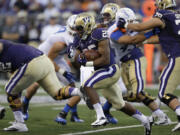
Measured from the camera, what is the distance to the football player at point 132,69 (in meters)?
6.93

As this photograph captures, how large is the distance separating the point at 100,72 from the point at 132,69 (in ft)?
4.13

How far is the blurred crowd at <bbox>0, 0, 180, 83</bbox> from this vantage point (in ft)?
45.0

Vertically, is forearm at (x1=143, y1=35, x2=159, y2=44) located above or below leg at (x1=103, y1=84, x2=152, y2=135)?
above

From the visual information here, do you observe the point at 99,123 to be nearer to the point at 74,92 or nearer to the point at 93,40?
the point at 74,92

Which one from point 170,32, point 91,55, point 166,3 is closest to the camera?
point 91,55

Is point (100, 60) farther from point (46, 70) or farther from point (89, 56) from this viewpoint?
point (46, 70)

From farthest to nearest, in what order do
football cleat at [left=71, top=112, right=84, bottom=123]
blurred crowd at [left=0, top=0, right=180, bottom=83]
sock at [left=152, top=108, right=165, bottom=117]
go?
blurred crowd at [left=0, top=0, right=180, bottom=83] < football cleat at [left=71, top=112, right=84, bottom=123] < sock at [left=152, top=108, right=165, bottom=117]

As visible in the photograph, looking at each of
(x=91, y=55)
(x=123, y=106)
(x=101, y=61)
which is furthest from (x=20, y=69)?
(x=123, y=106)

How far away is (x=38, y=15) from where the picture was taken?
14484 mm

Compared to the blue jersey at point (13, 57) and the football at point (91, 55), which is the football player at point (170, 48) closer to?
the football at point (91, 55)

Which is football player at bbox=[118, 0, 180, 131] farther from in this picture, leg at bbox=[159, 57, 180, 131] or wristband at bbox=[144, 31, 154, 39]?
wristband at bbox=[144, 31, 154, 39]

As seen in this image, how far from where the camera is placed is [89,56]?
6.12 metres

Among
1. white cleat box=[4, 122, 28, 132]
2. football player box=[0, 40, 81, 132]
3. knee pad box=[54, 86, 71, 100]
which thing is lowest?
white cleat box=[4, 122, 28, 132]

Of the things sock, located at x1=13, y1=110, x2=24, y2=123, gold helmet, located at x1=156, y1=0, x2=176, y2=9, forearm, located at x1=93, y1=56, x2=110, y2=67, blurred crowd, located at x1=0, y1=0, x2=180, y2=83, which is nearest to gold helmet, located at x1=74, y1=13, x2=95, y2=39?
forearm, located at x1=93, y1=56, x2=110, y2=67
